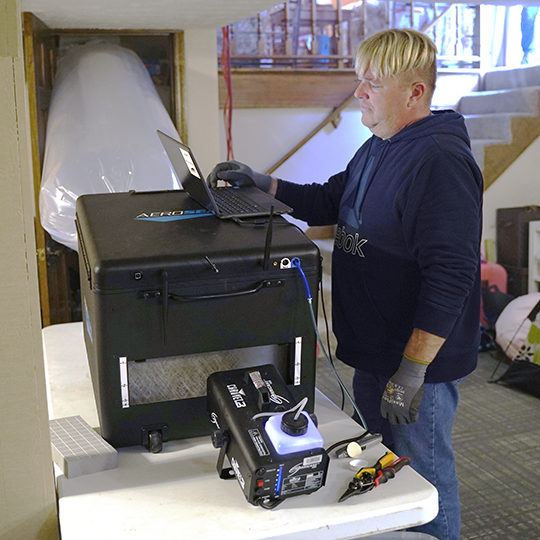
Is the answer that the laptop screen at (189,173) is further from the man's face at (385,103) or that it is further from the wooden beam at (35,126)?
the wooden beam at (35,126)

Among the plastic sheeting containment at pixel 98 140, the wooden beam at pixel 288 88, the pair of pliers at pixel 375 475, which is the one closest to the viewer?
the pair of pliers at pixel 375 475

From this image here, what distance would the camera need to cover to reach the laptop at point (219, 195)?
106cm

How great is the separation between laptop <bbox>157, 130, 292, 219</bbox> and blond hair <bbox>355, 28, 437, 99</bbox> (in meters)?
0.38

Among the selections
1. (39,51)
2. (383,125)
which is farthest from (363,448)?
(39,51)

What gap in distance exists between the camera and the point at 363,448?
3.23ft

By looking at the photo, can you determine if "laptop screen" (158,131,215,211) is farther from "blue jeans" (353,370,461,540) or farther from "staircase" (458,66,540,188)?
"staircase" (458,66,540,188)

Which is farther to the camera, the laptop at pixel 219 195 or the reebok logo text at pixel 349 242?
the reebok logo text at pixel 349 242

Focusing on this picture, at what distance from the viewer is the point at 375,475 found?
895mm

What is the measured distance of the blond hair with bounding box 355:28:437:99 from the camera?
1.34 meters

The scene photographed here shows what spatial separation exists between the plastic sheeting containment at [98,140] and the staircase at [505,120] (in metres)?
2.81

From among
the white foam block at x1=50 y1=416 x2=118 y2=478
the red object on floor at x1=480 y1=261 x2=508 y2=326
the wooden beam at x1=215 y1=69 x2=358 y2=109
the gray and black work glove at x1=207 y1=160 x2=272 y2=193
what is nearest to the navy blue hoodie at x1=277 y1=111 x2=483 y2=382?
the gray and black work glove at x1=207 y1=160 x2=272 y2=193

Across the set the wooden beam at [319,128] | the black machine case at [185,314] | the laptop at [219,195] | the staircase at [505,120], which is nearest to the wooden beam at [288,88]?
the wooden beam at [319,128]

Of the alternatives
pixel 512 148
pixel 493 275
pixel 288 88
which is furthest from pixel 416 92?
pixel 512 148

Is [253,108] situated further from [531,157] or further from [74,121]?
[74,121]
